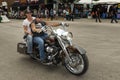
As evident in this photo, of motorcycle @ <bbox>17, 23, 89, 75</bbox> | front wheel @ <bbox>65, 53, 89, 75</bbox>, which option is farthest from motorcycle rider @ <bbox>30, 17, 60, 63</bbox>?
front wheel @ <bbox>65, 53, 89, 75</bbox>

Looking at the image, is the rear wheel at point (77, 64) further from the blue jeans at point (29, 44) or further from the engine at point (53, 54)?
the blue jeans at point (29, 44)

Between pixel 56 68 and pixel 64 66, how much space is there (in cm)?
23

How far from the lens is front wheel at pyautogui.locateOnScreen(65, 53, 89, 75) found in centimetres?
557

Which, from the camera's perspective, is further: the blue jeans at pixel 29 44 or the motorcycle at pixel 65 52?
the blue jeans at pixel 29 44

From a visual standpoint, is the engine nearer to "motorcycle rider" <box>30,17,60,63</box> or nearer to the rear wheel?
"motorcycle rider" <box>30,17,60,63</box>

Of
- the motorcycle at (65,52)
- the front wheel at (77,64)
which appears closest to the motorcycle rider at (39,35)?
the motorcycle at (65,52)

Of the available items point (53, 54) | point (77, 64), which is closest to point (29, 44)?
point (53, 54)

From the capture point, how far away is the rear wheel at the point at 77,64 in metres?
5.57

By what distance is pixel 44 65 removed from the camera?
22.3 ft

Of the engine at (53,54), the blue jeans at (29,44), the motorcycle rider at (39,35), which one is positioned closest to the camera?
the engine at (53,54)

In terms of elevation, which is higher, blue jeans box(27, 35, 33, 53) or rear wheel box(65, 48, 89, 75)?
blue jeans box(27, 35, 33, 53)

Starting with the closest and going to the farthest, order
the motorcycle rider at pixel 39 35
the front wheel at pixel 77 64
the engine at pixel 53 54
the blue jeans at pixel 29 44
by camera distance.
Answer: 1. the front wheel at pixel 77 64
2. the engine at pixel 53 54
3. the motorcycle rider at pixel 39 35
4. the blue jeans at pixel 29 44

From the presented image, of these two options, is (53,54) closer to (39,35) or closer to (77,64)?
(77,64)

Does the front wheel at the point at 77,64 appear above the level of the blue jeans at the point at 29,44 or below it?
below
